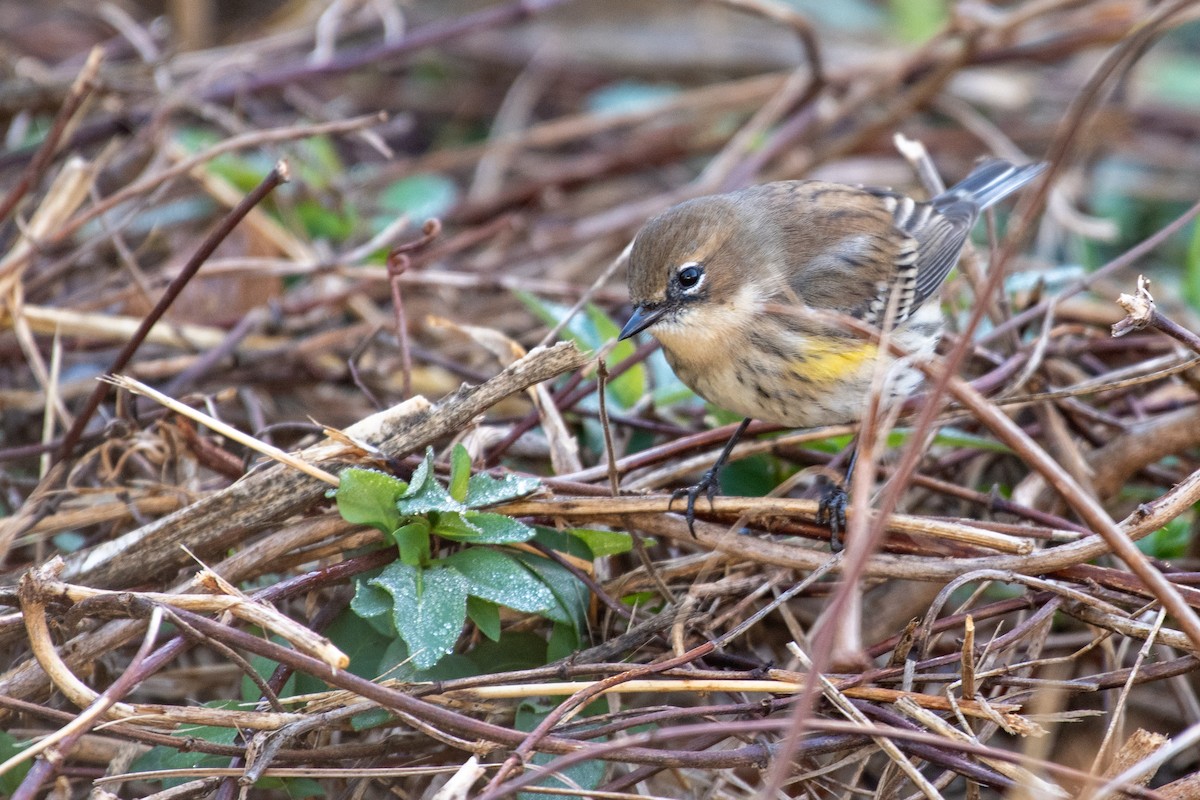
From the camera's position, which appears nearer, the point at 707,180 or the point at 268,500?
the point at 268,500

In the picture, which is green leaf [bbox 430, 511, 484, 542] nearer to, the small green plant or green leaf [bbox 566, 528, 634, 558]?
the small green plant

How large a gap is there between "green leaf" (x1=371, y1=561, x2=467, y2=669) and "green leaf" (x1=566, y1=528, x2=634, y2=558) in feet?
1.04

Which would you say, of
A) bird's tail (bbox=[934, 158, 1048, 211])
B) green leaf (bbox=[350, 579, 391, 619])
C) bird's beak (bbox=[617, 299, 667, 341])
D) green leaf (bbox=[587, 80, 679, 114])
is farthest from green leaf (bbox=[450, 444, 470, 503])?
green leaf (bbox=[587, 80, 679, 114])

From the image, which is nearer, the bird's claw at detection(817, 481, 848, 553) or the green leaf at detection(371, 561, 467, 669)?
the green leaf at detection(371, 561, 467, 669)

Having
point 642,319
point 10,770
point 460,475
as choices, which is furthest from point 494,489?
point 10,770

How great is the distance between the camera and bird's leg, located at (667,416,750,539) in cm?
265

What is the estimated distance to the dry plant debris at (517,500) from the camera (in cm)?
218

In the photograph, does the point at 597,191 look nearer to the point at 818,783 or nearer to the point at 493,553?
the point at 493,553

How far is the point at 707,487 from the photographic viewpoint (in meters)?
2.84

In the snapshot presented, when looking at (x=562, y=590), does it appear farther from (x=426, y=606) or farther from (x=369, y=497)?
(x=369, y=497)

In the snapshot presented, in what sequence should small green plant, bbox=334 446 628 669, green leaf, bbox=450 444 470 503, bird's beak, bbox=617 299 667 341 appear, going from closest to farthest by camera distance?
small green plant, bbox=334 446 628 669, green leaf, bbox=450 444 470 503, bird's beak, bbox=617 299 667 341

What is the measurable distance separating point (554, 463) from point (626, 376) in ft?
1.58

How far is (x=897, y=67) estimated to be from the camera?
193 inches

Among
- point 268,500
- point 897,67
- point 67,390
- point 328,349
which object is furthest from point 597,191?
point 268,500
